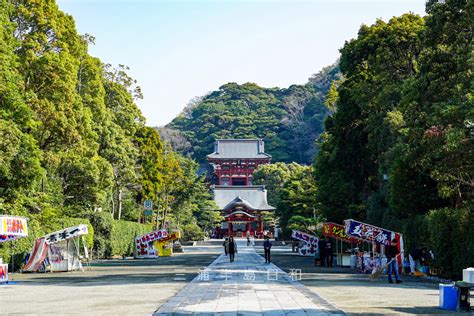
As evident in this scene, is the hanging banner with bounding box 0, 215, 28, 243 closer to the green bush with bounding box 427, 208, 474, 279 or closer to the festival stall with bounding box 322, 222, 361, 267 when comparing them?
the festival stall with bounding box 322, 222, 361, 267

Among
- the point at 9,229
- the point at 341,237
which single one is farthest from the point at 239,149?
the point at 9,229

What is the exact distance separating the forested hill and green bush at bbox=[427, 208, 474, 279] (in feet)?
283

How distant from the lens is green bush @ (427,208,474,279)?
710 inches

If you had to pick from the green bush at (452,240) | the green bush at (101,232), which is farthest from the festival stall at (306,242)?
the green bush at (452,240)

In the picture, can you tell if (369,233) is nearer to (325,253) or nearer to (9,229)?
(325,253)

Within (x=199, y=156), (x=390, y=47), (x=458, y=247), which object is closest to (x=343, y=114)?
(x=390, y=47)

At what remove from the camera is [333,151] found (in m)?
34.9

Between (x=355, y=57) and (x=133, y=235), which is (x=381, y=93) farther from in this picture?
(x=133, y=235)

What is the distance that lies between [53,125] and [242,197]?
57.7 metres

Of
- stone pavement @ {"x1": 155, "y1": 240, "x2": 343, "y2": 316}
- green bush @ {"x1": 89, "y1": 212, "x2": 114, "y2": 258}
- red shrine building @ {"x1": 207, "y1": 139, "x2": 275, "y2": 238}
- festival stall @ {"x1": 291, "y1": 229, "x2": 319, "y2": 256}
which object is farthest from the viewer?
red shrine building @ {"x1": 207, "y1": 139, "x2": 275, "y2": 238}

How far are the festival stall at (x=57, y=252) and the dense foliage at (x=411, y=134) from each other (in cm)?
1290

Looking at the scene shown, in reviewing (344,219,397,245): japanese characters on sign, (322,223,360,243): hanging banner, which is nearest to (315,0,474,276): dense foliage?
(344,219,397,245): japanese characters on sign

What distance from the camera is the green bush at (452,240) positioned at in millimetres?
18031

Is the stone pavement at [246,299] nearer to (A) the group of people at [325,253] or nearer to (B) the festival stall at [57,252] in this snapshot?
(B) the festival stall at [57,252]
